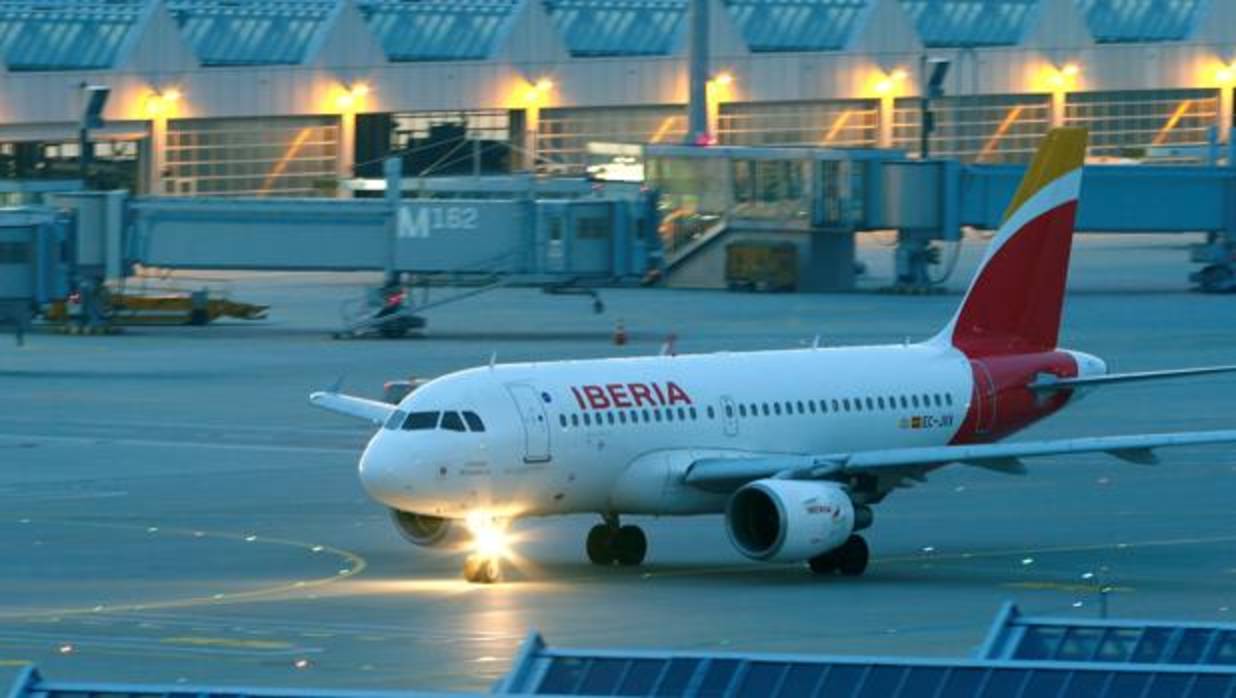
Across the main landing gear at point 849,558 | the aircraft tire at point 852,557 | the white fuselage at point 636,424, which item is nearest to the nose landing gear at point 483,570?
the white fuselage at point 636,424

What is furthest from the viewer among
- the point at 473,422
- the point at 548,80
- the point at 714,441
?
the point at 548,80

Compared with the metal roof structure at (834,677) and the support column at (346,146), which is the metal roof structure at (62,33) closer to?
the support column at (346,146)

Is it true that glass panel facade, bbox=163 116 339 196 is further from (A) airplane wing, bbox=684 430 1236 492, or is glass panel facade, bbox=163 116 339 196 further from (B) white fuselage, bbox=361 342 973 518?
(A) airplane wing, bbox=684 430 1236 492

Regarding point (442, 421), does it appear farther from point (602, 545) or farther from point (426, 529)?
point (602, 545)

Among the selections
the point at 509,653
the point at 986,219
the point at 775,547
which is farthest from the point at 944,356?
the point at 986,219

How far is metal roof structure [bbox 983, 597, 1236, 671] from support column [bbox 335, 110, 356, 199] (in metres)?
112

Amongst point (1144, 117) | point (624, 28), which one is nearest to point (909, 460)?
point (624, 28)

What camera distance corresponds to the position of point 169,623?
35344mm

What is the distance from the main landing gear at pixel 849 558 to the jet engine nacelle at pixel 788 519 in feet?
2.92

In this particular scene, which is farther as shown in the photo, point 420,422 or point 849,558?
point 849,558

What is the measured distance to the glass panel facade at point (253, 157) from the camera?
424 ft

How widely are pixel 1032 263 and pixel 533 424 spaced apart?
11.4m

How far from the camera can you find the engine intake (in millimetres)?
38375

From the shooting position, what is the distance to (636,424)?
40.1 m
